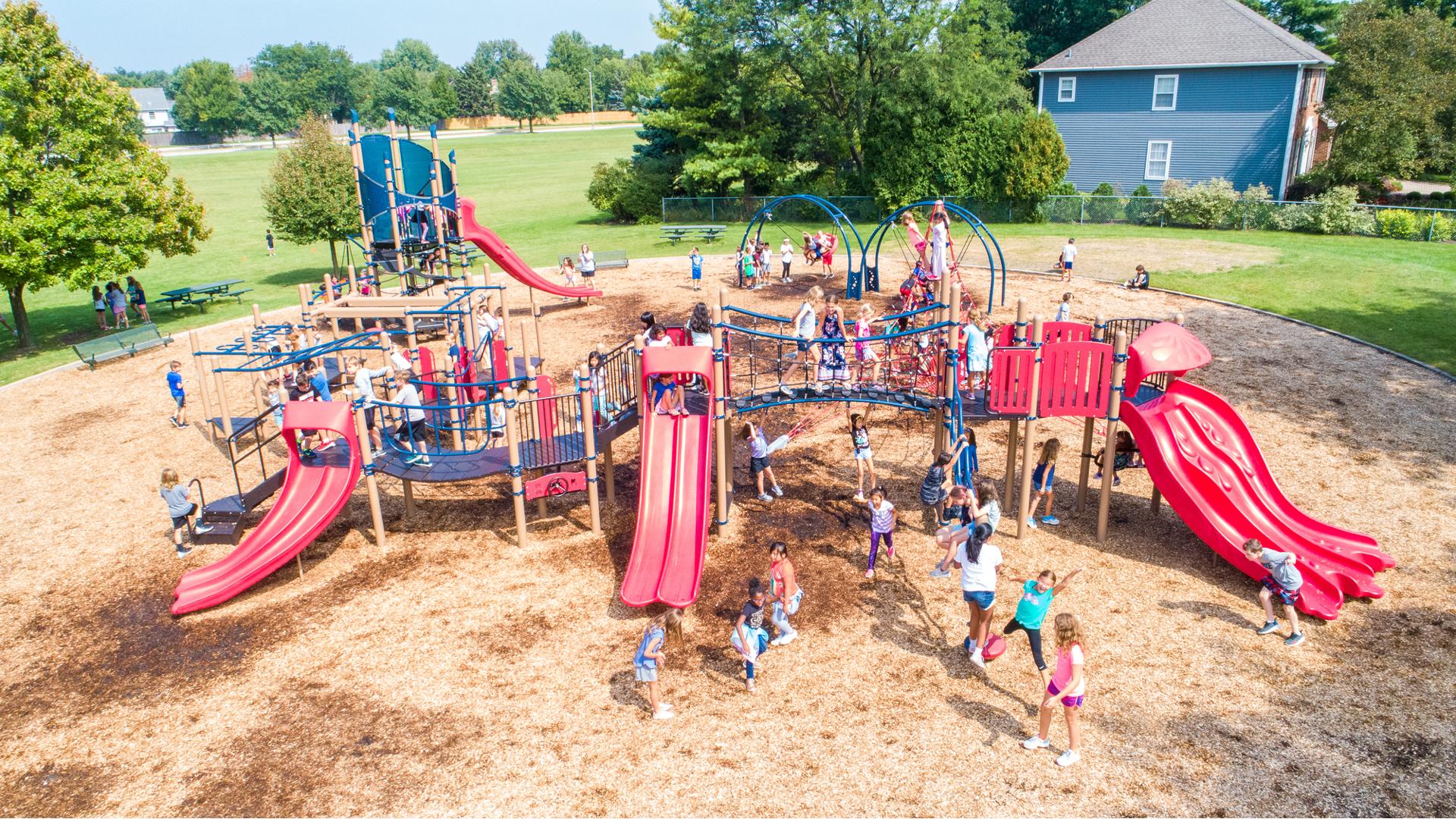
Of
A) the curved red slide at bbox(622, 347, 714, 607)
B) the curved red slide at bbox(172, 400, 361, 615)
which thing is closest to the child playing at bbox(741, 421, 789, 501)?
the curved red slide at bbox(622, 347, 714, 607)

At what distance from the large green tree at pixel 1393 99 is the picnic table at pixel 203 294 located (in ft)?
142

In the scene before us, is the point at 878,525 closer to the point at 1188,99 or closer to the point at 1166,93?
the point at 1188,99

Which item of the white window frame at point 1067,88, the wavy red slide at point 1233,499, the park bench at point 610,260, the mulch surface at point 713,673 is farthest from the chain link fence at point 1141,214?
the wavy red slide at point 1233,499

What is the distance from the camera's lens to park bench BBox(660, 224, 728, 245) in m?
39.9

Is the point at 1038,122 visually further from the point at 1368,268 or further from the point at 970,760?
the point at 970,760

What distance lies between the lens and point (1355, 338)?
22781 millimetres

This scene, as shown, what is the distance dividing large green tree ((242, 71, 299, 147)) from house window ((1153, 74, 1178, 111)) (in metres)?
109

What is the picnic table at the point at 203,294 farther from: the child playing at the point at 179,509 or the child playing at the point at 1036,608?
the child playing at the point at 1036,608

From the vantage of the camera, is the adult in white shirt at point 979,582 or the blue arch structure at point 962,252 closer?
the adult in white shirt at point 979,582

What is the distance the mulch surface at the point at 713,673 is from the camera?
8.98m

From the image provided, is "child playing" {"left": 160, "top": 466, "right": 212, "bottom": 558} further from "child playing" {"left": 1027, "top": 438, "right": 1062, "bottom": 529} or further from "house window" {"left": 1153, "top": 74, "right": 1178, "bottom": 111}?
"house window" {"left": 1153, "top": 74, "right": 1178, "bottom": 111}

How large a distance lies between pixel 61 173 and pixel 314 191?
26.6 ft

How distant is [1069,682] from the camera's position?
884 centimetres

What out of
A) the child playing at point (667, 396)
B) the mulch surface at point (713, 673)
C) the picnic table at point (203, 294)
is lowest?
the mulch surface at point (713, 673)
